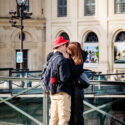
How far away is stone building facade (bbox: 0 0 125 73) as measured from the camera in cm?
3600

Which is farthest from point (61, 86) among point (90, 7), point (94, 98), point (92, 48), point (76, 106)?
point (90, 7)

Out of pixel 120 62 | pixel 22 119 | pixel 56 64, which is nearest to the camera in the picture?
pixel 56 64

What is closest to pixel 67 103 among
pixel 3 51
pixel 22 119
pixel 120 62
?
pixel 22 119

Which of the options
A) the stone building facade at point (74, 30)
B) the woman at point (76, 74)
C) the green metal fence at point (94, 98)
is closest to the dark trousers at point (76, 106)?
the woman at point (76, 74)

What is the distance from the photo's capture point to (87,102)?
364 inches

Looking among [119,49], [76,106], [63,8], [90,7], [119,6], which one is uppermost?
[63,8]

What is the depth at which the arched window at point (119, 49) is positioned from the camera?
35.4 meters

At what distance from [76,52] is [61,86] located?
0.62 m

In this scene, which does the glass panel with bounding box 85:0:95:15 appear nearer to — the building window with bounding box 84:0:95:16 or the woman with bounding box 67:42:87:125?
the building window with bounding box 84:0:95:16

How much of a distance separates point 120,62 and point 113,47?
1.34 metres

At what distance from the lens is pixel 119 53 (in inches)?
1399

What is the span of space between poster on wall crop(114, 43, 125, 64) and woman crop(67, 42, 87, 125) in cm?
2760

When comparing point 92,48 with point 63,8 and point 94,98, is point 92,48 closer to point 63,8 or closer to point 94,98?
point 63,8

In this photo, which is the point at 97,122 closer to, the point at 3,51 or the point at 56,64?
the point at 56,64
